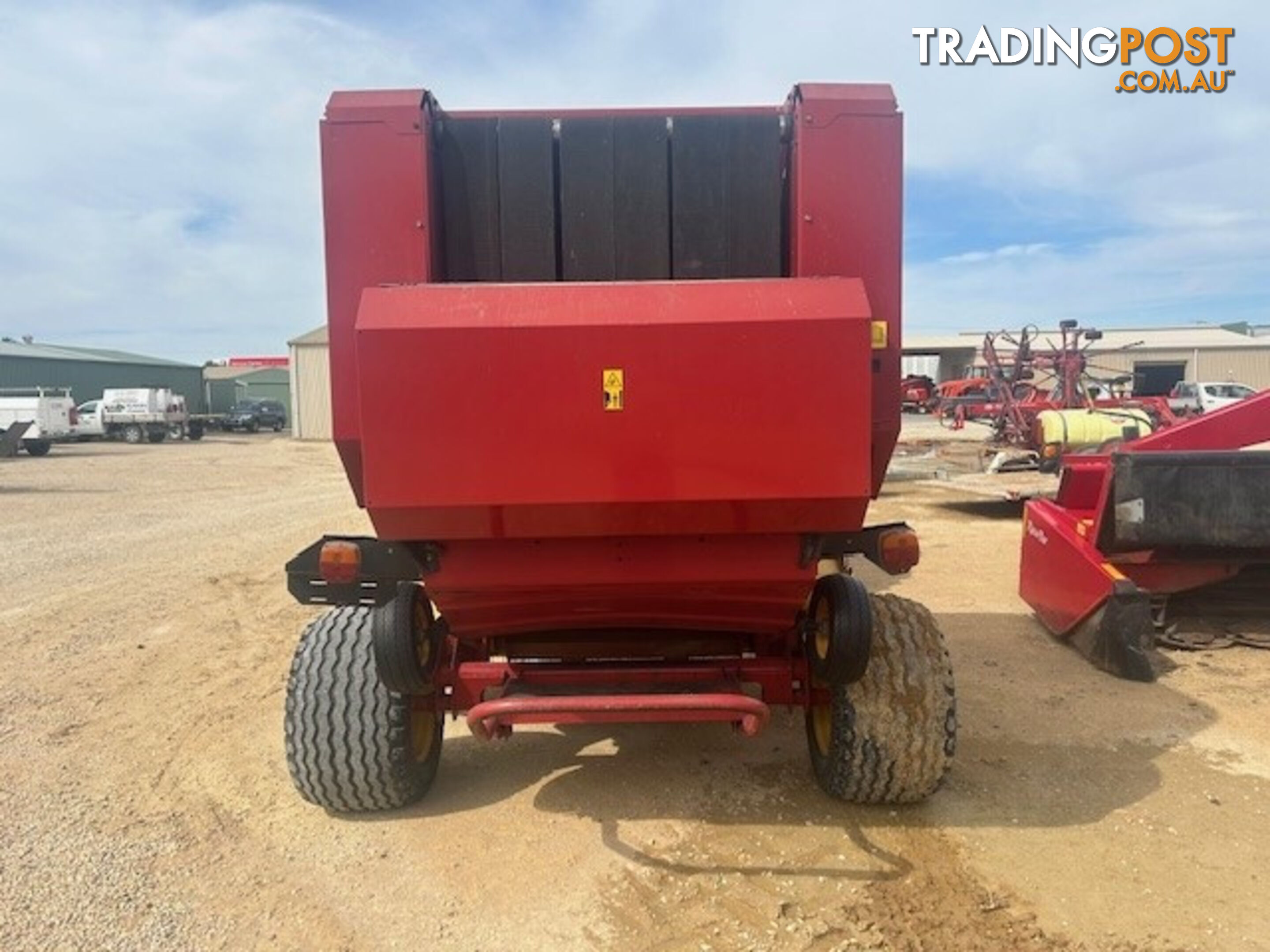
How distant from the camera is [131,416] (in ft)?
101

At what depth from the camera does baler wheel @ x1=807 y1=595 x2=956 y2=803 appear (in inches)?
131

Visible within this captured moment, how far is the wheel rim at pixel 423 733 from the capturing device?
3.55 meters

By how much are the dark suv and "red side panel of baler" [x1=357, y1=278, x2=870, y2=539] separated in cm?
3895

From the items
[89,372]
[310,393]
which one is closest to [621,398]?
[310,393]

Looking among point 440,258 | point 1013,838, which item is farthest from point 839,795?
point 440,258

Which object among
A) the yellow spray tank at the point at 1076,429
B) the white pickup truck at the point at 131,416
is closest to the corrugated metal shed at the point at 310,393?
the white pickup truck at the point at 131,416

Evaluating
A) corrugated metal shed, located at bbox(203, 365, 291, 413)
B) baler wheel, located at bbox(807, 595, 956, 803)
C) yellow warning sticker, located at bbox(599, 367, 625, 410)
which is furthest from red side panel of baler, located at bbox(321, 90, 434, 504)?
corrugated metal shed, located at bbox(203, 365, 291, 413)

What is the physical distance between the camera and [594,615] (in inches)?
127

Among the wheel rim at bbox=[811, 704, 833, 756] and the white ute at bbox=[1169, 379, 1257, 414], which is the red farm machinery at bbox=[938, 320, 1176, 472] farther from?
the wheel rim at bbox=[811, 704, 833, 756]

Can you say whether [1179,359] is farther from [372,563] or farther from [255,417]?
[372,563]

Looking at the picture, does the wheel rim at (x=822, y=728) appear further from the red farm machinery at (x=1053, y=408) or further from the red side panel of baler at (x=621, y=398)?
the red farm machinery at (x=1053, y=408)

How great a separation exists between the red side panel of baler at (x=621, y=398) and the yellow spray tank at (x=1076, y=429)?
11028 millimetres

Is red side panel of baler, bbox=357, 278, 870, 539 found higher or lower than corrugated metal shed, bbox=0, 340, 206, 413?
lower

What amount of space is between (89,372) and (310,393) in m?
17.3
